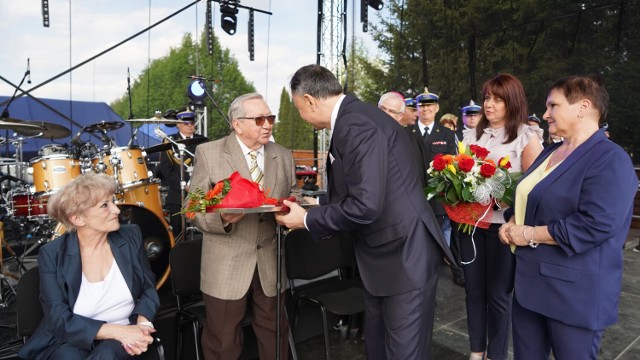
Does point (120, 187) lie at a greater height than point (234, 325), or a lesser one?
greater

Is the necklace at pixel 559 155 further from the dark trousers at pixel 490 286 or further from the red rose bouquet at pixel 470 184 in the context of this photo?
the dark trousers at pixel 490 286

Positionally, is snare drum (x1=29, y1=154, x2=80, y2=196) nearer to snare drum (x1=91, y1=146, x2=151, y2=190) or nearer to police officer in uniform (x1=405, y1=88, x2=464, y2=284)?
snare drum (x1=91, y1=146, x2=151, y2=190)

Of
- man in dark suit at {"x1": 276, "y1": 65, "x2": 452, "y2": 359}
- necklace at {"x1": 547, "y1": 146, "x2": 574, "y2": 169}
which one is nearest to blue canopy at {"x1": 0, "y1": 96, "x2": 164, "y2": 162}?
man in dark suit at {"x1": 276, "y1": 65, "x2": 452, "y2": 359}

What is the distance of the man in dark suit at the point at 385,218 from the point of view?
179 cm

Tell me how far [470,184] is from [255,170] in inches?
45.9

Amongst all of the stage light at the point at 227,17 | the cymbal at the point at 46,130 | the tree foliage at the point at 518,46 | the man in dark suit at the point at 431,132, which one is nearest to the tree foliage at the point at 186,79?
the tree foliage at the point at 518,46

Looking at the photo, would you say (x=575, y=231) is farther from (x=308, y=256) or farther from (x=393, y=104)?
(x=393, y=104)

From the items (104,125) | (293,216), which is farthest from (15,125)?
(293,216)

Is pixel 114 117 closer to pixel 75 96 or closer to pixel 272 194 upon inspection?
pixel 75 96

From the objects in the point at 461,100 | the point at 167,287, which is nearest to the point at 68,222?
the point at 167,287

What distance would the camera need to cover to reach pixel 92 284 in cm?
215

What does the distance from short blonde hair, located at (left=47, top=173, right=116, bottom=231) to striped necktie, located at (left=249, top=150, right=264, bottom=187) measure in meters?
0.76

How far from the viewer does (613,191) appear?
1.66 metres

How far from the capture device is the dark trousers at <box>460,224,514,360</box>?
2703 mm
